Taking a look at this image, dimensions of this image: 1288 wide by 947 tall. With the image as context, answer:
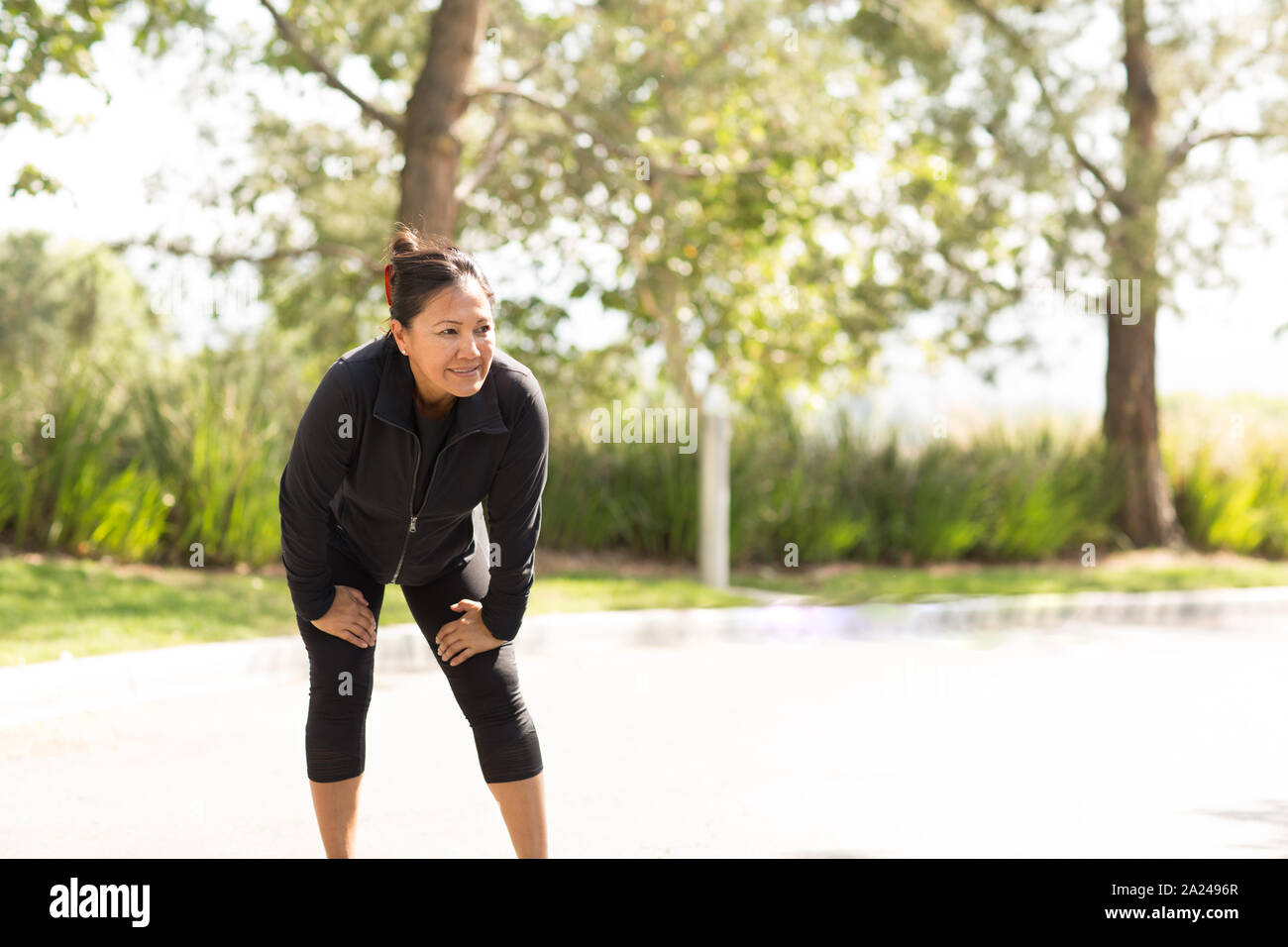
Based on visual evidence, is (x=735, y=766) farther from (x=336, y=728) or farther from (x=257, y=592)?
(x=257, y=592)

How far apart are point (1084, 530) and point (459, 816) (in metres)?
13.4

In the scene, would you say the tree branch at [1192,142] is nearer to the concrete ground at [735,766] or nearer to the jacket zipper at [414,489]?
the concrete ground at [735,766]

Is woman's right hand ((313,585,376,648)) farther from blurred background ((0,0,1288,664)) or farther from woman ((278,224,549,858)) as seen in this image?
blurred background ((0,0,1288,664))

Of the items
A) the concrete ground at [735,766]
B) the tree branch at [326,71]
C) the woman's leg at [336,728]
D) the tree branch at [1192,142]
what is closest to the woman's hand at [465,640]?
the woman's leg at [336,728]

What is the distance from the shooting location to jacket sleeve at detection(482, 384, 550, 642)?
3674 millimetres

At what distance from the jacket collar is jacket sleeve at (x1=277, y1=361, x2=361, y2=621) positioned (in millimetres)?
90

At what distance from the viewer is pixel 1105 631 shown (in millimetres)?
10984

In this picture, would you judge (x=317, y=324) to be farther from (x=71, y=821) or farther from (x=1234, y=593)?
(x=71, y=821)

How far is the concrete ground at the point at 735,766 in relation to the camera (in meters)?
4.85

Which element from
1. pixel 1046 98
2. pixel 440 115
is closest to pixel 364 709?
pixel 440 115

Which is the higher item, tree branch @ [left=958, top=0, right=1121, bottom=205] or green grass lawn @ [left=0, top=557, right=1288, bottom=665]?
tree branch @ [left=958, top=0, right=1121, bottom=205]

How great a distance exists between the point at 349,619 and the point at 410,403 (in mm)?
591

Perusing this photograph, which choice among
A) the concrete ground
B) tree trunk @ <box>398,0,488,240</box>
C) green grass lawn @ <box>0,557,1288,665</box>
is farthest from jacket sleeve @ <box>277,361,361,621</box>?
tree trunk @ <box>398,0,488,240</box>

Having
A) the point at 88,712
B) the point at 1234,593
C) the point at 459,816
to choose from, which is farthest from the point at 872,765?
the point at 1234,593
